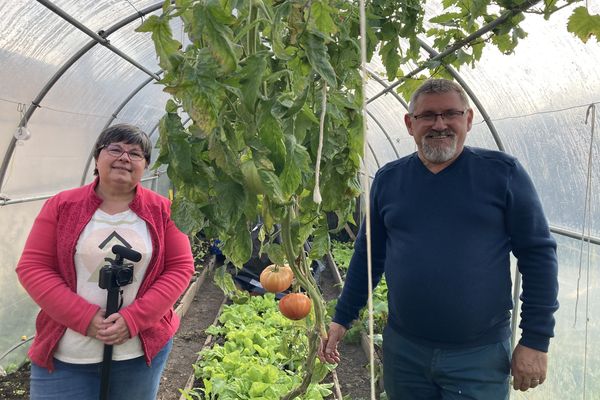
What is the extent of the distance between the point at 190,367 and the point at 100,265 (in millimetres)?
2710

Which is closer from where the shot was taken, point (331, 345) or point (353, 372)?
point (331, 345)

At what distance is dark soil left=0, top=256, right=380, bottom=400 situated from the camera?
12.6ft

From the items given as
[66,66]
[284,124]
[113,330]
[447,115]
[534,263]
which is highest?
[66,66]

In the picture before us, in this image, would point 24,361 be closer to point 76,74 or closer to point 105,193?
point 76,74

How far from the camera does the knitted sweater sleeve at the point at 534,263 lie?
1.76 metres

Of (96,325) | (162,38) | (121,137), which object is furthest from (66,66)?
(162,38)

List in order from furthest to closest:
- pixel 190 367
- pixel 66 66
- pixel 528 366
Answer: pixel 190 367
pixel 66 66
pixel 528 366

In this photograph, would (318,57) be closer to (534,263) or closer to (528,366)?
(534,263)

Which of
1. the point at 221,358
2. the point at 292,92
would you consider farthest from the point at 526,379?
the point at 221,358

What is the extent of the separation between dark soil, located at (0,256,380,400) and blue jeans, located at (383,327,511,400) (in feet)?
5.94

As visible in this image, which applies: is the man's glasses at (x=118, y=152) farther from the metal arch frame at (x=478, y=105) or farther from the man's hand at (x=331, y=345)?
the metal arch frame at (x=478, y=105)

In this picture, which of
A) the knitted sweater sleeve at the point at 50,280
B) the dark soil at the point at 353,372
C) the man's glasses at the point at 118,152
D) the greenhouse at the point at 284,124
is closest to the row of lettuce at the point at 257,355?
the greenhouse at the point at 284,124

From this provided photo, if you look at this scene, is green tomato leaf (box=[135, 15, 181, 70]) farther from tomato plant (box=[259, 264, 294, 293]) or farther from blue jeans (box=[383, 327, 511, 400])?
blue jeans (box=[383, 327, 511, 400])

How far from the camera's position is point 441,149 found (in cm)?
191
